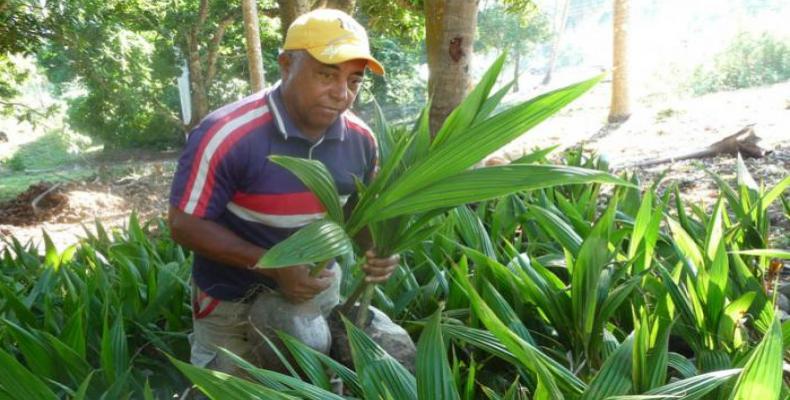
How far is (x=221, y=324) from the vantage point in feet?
5.90

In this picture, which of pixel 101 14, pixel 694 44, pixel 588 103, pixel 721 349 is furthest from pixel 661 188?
pixel 694 44

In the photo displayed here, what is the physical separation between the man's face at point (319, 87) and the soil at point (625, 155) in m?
3.88

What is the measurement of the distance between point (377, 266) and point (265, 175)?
45 cm

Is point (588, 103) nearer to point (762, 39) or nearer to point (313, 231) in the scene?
point (762, 39)

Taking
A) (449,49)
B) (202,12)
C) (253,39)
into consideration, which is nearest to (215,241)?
(449,49)

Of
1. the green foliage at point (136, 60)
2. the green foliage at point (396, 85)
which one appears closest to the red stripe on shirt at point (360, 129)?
the green foliage at point (136, 60)

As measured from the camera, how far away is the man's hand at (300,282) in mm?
1416

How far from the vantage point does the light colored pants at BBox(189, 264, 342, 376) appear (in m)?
1.78

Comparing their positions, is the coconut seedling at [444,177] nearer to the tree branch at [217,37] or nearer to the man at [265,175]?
the man at [265,175]

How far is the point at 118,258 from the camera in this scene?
2428mm

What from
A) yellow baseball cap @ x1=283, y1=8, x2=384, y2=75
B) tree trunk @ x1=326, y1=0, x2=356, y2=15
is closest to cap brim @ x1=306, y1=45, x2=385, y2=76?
yellow baseball cap @ x1=283, y1=8, x2=384, y2=75

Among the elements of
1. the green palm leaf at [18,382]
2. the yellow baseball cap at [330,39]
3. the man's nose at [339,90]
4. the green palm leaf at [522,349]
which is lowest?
the green palm leaf at [18,382]

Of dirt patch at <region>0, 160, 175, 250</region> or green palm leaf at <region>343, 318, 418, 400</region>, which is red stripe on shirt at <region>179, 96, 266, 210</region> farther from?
dirt patch at <region>0, 160, 175, 250</region>

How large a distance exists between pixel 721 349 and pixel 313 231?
1.09 metres
